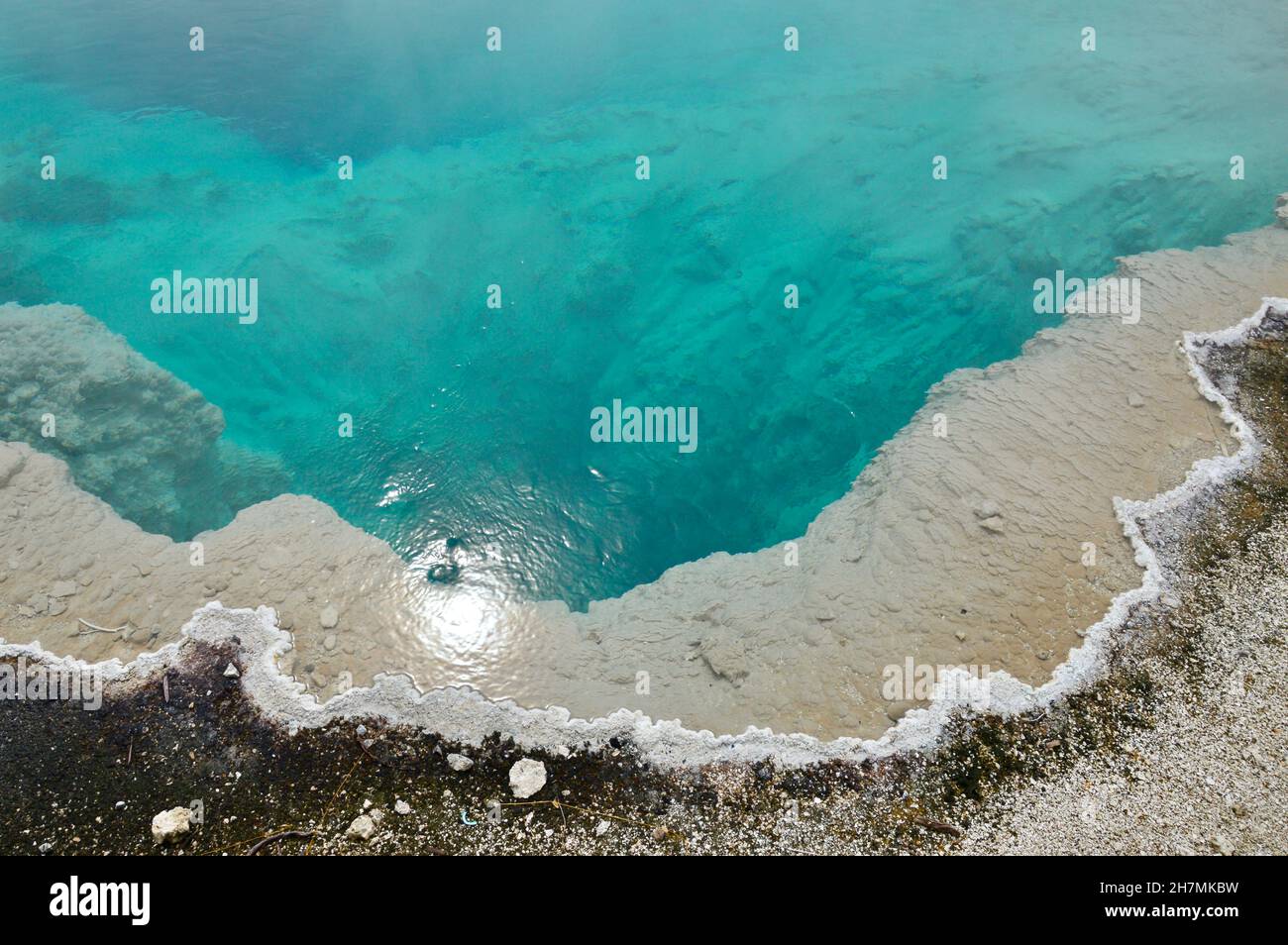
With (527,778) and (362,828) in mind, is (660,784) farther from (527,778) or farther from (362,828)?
(362,828)

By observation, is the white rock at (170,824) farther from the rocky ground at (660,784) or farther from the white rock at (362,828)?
the white rock at (362,828)

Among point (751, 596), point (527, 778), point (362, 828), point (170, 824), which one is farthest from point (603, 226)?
point (170, 824)

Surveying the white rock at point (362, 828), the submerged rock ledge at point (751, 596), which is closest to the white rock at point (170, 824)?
the submerged rock ledge at point (751, 596)

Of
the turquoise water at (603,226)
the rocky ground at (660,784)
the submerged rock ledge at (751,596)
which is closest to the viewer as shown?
the rocky ground at (660,784)

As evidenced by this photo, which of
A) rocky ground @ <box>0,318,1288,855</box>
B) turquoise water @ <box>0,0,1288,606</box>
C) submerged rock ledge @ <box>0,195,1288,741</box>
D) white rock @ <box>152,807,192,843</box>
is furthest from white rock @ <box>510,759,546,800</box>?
white rock @ <box>152,807,192,843</box>

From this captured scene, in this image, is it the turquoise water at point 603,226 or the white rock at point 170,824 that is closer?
the white rock at point 170,824

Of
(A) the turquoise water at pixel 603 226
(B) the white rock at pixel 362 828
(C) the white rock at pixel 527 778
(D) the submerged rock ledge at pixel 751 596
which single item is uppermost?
(A) the turquoise water at pixel 603 226

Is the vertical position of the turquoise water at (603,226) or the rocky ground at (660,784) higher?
the turquoise water at (603,226)
